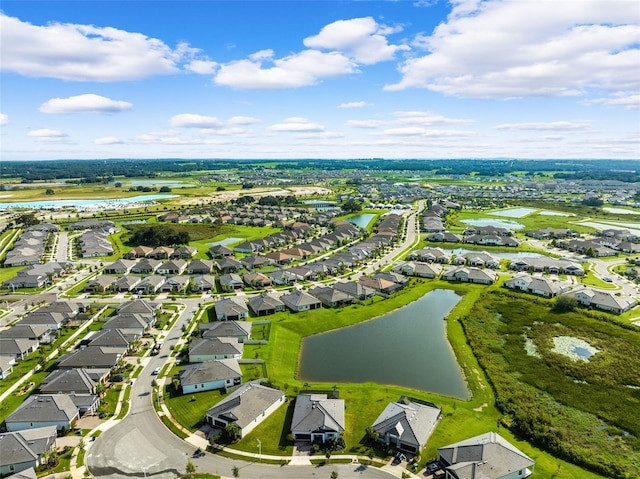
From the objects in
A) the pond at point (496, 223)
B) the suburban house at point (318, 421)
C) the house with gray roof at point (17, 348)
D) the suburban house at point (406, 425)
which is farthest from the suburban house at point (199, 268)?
the pond at point (496, 223)

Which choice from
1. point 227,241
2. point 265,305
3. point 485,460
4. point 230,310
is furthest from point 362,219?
point 485,460

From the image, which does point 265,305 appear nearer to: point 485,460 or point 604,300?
point 485,460

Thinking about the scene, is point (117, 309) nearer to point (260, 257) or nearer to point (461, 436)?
point (260, 257)

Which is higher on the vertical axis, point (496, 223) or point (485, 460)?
point (496, 223)

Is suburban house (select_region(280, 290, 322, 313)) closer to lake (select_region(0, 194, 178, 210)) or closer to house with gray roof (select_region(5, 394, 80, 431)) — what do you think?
house with gray roof (select_region(5, 394, 80, 431))

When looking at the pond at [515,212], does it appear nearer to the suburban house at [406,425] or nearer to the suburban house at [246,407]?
the suburban house at [406,425]

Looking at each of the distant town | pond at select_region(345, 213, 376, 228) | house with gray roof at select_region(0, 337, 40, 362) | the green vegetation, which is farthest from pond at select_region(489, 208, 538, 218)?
house with gray roof at select_region(0, 337, 40, 362)

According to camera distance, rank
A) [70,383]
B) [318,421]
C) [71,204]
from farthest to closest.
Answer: [71,204]
[70,383]
[318,421]
